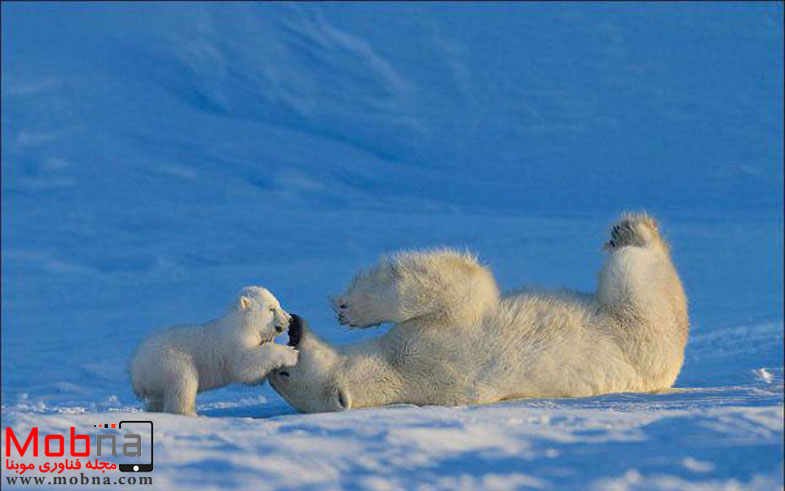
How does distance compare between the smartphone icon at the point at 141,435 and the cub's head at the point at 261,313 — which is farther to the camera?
the cub's head at the point at 261,313

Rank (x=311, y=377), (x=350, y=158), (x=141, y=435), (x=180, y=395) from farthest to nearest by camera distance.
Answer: (x=350, y=158)
(x=311, y=377)
(x=180, y=395)
(x=141, y=435)

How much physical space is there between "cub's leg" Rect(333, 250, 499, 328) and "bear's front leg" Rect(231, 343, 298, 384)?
378 millimetres

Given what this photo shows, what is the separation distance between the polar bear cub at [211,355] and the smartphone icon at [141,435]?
469 millimetres

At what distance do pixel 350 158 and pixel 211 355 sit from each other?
14532 millimetres

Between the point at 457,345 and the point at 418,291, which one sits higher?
the point at 418,291

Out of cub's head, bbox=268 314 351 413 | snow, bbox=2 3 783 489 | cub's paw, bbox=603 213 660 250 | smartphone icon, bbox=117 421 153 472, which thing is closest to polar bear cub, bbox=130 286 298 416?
cub's head, bbox=268 314 351 413

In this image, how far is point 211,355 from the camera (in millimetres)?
4422

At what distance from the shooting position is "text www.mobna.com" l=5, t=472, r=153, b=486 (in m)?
3.39

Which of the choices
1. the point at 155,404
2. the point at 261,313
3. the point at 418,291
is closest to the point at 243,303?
the point at 261,313

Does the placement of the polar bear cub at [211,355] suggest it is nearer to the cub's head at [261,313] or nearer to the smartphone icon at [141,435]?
the cub's head at [261,313]

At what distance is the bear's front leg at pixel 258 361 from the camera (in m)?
4.41

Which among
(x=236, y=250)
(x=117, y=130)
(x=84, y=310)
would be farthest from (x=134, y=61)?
(x=84, y=310)

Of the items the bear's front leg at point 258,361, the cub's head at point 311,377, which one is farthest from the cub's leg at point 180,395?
the cub's head at point 311,377

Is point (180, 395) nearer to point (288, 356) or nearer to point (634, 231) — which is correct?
point (288, 356)
